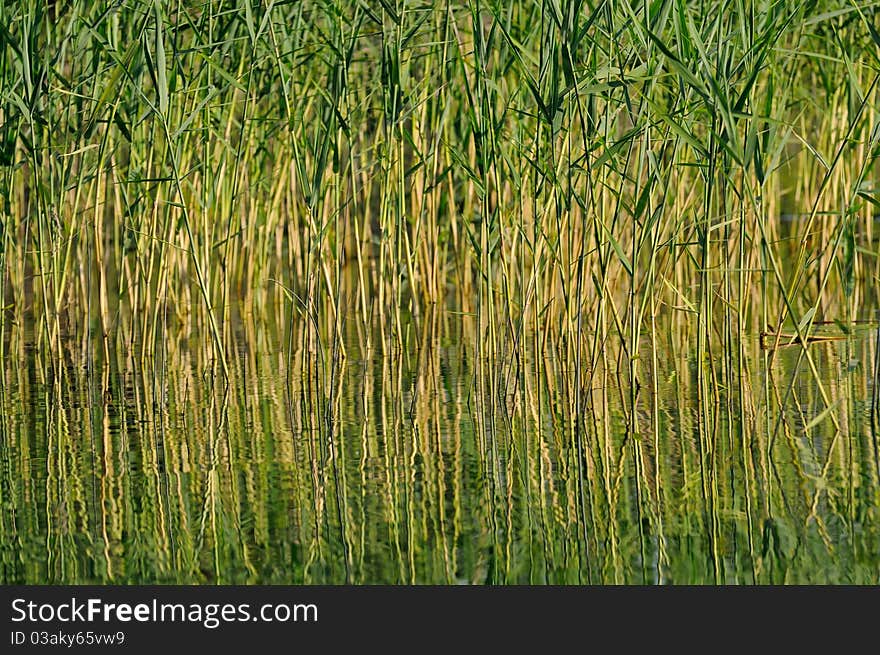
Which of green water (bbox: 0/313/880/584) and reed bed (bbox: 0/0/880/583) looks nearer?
green water (bbox: 0/313/880/584)

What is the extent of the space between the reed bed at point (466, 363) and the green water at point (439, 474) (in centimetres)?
1

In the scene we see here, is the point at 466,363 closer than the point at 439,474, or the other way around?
the point at 439,474

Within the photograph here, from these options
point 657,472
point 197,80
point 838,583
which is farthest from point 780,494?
point 197,80

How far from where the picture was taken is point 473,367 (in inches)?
169

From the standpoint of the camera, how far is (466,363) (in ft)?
14.3

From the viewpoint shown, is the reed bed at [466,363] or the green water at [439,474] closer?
the green water at [439,474]

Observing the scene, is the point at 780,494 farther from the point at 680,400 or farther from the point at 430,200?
the point at 430,200

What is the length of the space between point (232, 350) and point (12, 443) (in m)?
1.37

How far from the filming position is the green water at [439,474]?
2.50 meters

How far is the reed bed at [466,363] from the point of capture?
262cm

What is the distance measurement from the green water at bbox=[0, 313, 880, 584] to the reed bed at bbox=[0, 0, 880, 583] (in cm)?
1

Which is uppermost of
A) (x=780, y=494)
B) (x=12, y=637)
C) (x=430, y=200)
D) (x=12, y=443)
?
(x=430, y=200)

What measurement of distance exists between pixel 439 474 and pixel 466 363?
1.33m

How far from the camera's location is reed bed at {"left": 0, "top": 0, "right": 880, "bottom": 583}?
2623 millimetres
